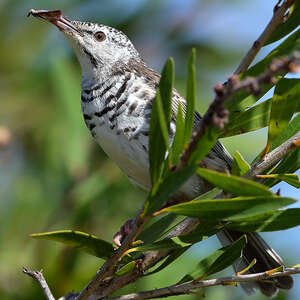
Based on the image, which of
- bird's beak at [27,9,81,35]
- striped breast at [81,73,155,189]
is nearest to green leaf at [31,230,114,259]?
striped breast at [81,73,155,189]

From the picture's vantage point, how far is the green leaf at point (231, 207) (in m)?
1.38

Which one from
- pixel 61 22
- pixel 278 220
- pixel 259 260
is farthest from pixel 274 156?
pixel 61 22

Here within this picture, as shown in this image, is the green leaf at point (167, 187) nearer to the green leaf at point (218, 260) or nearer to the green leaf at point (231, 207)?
the green leaf at point (231, 207)

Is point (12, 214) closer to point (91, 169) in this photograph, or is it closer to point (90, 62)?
point (91, 169)

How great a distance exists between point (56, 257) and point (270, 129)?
1.53 meters

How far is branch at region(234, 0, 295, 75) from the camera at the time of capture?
1578 mm

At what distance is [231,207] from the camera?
1468mm

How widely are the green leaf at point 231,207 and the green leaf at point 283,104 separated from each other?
312 mm

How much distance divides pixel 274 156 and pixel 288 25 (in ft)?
1.25

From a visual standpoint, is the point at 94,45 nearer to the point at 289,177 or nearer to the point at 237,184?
the point at 289,177

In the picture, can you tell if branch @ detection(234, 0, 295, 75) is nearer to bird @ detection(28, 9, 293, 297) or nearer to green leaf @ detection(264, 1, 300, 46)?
green leaf @ detection(264, 1, 300, 46)

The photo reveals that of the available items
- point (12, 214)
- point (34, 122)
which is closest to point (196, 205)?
point (12, 214)

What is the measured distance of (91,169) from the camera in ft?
11.3

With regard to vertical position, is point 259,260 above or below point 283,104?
below
